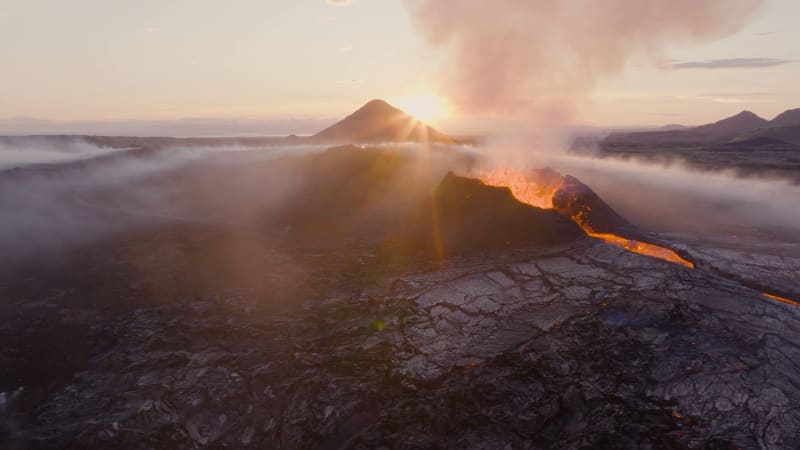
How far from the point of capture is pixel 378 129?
84.2 m

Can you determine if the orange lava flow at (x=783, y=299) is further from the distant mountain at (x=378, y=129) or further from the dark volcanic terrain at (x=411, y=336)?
the distant mountain at (x=378, y=129)

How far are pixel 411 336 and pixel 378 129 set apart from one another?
3064 inches

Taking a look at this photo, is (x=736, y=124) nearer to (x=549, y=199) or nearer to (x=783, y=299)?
(x=549, y=199)

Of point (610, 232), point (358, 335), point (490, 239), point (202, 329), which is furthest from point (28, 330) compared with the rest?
point (610, 232)

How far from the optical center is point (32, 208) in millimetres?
23000

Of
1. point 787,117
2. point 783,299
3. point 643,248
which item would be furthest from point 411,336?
point 787,117

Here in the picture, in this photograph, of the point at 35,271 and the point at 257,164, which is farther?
the point at 257,164

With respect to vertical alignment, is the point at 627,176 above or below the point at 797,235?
above

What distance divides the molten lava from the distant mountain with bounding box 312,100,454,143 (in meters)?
62.1

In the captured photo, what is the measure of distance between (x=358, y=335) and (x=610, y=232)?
36.1 ft

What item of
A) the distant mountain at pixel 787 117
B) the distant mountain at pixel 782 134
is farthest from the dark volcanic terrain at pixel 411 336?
the distant mountain at pixel 787 117

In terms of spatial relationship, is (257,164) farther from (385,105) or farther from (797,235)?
(385,105)

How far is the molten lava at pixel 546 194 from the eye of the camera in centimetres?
1456

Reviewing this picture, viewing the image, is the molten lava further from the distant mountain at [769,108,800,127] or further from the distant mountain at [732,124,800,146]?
the distant mountain at [769,108,800,127]
